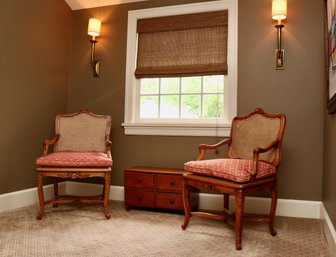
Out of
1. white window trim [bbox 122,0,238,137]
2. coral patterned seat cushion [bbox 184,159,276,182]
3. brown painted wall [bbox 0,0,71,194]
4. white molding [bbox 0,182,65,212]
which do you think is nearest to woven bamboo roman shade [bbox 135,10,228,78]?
white window trim [bbox 122,0,238,137]

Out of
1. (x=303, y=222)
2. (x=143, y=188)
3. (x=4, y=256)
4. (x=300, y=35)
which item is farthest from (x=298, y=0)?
(x=4, y=256)

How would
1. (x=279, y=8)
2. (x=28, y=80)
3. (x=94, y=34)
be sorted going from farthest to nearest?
(x=94, y=34), (x=28, y=80), (x=279, y=8)

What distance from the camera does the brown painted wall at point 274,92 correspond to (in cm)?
291

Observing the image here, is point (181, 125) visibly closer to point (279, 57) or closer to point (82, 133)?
point (82, 133)

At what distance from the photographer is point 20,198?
3053 millimetres

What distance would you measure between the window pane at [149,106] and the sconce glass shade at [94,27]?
90 cm

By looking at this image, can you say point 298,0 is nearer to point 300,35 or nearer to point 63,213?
point 300,35

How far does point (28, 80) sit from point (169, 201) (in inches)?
73.5

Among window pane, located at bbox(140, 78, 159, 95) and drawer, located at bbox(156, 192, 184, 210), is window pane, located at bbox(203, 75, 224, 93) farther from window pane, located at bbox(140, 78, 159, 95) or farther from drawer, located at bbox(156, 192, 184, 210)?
drawer, located at bbox(156, 192, 184, 210)

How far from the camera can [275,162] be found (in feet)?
8.02

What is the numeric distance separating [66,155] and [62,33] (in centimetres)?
168

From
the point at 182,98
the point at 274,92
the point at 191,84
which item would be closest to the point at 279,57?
the point at 274,92

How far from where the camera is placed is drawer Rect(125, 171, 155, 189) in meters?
2.98

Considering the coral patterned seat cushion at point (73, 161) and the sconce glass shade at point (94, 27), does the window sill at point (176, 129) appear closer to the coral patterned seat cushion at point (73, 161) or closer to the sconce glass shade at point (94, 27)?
the coral patterned seat cushion at point (73, 161)
